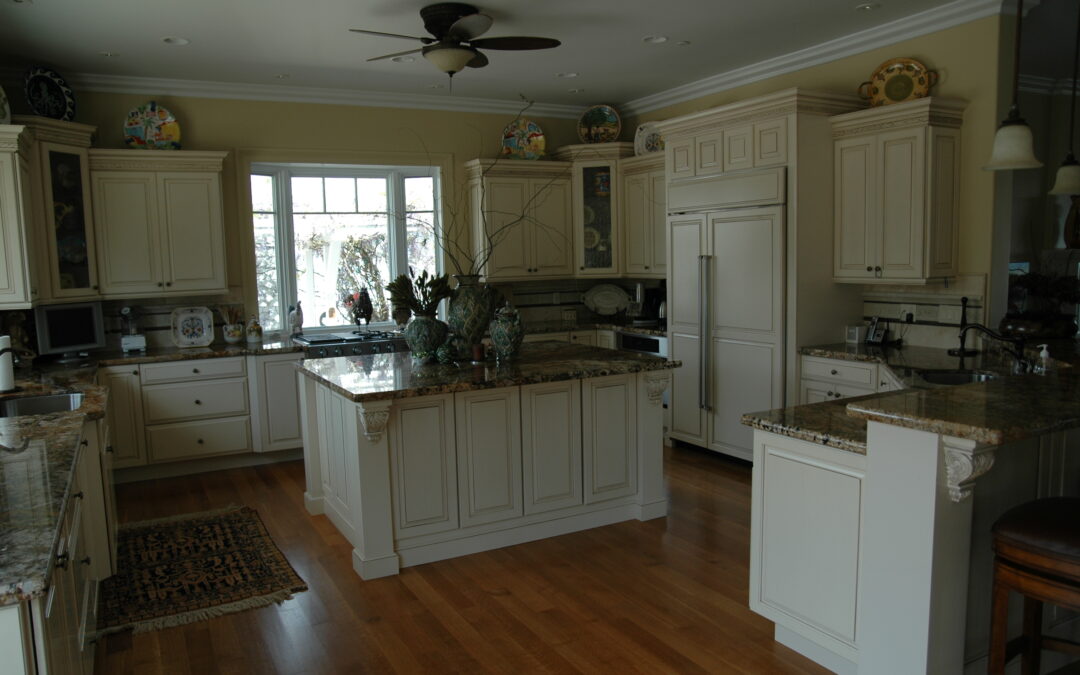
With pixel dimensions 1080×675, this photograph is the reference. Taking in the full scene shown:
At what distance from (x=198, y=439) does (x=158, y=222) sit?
1.50 metres

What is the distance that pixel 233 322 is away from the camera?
562 cm

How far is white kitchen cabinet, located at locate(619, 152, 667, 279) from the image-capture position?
599cm

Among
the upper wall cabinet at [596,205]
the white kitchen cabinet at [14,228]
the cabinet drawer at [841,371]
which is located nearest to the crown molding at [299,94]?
the upper wall cabinet at [596,205]

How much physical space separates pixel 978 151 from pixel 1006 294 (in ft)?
2.66

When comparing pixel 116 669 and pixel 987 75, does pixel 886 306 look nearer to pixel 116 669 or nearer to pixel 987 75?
pixel 987 75

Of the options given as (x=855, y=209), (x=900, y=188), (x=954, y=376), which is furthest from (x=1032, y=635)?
(x=855, y=209)

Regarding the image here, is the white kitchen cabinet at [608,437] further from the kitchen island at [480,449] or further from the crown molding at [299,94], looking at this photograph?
the crown molding at [299,94]

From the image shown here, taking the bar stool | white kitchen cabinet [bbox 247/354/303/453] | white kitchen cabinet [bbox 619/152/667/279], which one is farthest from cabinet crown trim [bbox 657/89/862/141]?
white kitchen cabinet [bbox 247/354/303/453]

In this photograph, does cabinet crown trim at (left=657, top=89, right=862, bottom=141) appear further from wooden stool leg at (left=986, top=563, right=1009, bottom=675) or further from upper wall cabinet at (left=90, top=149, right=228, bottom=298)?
upper wall cabinet at (left=90, top=149, right=228, bottom=298)

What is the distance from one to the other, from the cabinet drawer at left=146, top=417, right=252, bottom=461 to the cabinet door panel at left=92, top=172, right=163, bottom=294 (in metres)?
0.97

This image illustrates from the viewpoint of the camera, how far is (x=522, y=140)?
6.54 metres

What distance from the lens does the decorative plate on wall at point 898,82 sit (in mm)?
4367

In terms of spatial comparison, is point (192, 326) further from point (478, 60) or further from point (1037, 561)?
point (1037, 561)

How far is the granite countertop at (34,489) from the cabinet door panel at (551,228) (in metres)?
3.64
